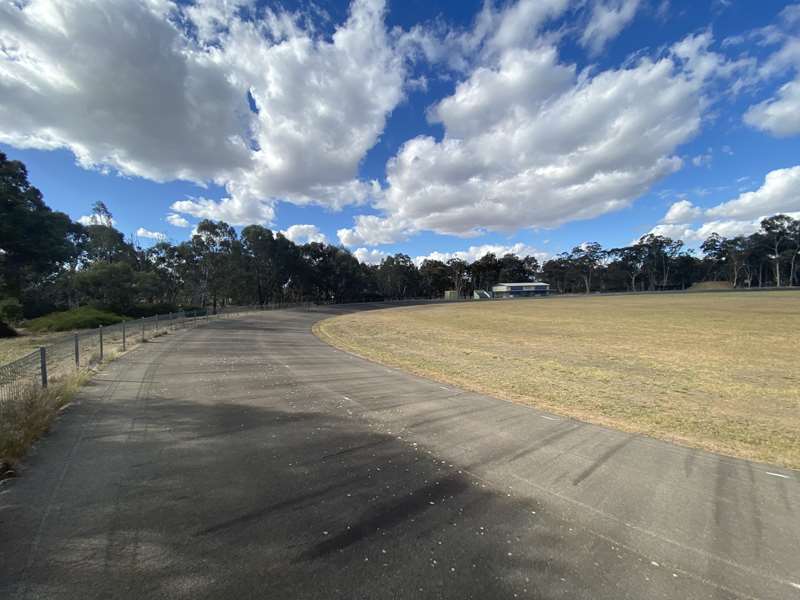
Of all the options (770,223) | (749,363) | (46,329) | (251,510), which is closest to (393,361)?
(251,510)

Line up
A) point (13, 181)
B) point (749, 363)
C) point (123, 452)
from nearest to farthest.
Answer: point (123, 452)
point (749, 363)
point (13, 181)

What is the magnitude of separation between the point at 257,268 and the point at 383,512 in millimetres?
79331

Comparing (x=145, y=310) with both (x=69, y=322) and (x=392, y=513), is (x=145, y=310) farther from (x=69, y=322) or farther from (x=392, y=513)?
(x=392, y=513)

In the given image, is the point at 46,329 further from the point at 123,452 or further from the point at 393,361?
the point at 123,452

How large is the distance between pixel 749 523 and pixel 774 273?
184 metres

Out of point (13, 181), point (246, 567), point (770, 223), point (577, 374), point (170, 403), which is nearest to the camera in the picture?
point (246, 567)

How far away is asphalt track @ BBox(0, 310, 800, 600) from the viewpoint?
2.73 meters

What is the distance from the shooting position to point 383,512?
362 centimetres

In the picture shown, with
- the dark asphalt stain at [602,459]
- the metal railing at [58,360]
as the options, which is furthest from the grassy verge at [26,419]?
the dark asphalt stain at [602,459]

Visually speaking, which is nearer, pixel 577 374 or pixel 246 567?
pixel 246 567

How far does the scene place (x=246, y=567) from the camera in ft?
9.23

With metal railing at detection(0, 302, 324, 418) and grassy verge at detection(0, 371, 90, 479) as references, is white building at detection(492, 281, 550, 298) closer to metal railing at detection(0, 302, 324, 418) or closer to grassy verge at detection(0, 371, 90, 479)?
metal railing at detection(0, 302, 324, 418)

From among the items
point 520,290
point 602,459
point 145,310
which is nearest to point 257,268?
point 145,310

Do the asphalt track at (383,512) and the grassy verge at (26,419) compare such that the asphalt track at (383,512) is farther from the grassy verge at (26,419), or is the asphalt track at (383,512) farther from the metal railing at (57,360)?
the metal railing at (57,360)
